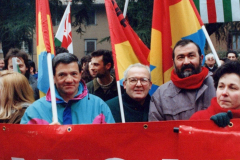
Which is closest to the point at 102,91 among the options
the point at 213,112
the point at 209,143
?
the point at 213,112

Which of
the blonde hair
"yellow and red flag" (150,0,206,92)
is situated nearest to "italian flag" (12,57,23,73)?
the blonde hair

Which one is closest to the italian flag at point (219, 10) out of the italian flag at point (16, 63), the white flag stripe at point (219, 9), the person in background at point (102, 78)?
the white flag stripe at point (219, 9)

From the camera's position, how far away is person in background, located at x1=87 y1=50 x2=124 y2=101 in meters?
4.66

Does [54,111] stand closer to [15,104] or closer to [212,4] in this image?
[15,104]

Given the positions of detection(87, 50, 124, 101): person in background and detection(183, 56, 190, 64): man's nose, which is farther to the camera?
detection(87, 50, 124, 101): person in background

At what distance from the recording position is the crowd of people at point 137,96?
2.74 m

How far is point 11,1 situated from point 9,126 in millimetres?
14841

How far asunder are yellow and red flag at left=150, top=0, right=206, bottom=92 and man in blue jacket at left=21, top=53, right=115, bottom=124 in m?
1.12

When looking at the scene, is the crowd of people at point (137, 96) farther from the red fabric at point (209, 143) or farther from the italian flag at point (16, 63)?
the italian flag at point (16, 63)

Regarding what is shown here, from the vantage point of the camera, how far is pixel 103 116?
3.05 metres

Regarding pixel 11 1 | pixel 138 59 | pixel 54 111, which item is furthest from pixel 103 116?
pixel 11 1

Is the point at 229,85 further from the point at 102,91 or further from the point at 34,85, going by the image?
the point at 34,85

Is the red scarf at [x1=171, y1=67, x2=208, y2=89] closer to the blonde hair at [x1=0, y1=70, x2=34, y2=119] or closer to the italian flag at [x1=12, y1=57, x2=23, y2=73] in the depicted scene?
the blonde hair at [x1=0, y1=70, x2=34, y2=119]

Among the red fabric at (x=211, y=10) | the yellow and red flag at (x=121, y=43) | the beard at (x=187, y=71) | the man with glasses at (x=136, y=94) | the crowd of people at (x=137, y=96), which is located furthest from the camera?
the red fabric at (x=211, y=10)
